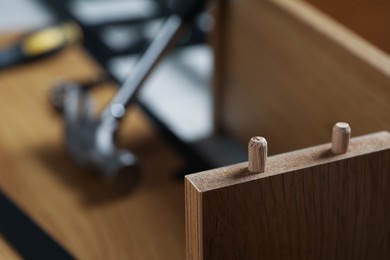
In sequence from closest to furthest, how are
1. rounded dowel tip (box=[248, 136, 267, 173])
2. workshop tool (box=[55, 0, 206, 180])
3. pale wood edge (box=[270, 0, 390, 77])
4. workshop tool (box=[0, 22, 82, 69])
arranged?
1. rounded dowel tip (box=[248, 136, 267, 173])
2. pale wood edge (box=[270, 0, 390, 77])
3. workshop tool (box=[55, 0, 206, 180])
4. workshop tool (box=[0, 22, 82, 69])

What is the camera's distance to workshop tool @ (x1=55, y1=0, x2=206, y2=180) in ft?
2.36

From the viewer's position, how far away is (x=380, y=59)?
0.59 m

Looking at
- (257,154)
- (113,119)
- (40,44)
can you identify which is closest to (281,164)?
(257,154)

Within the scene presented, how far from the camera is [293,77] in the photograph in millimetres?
700

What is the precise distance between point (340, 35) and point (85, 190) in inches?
11.6

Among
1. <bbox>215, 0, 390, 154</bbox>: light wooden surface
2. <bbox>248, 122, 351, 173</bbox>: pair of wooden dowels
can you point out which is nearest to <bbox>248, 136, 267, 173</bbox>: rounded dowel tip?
<bbox>248, 122, 351, 173</bbox>: pair of wooden dowels

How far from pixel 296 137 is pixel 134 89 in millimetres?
174

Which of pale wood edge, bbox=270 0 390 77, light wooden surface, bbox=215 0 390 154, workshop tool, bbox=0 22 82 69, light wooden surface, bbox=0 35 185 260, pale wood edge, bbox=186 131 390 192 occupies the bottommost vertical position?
light wooden surface, bbox=0 35 185 260

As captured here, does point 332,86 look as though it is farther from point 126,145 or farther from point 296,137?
point 126,145

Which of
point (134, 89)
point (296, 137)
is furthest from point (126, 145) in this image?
point (296, 137)

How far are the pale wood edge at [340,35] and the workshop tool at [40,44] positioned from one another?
0.40 meters

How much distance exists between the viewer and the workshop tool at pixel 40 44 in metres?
0.97

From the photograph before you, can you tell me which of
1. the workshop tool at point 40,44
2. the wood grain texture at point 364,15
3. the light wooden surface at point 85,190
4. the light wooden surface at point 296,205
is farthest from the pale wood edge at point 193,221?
the workshop tool at point 40,44

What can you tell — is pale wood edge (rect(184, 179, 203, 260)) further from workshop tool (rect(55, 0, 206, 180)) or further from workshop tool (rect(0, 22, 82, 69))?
workshop tool (rect(0, 22, 82, 69))
